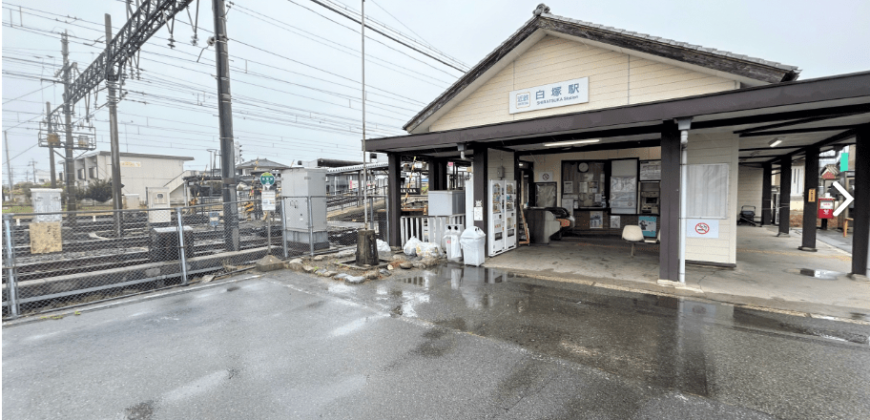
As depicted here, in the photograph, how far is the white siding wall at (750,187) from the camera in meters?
16.7

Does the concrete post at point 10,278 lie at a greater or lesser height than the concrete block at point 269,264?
greater

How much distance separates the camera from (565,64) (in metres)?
7.88

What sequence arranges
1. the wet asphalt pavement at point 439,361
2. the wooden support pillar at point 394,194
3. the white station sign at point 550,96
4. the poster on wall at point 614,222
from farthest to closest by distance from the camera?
the poster on wall at point 614,222, the wooden support pillar at point 394,194, the white station sign at point 550,96, the wet asphalt pavement at point 439,361

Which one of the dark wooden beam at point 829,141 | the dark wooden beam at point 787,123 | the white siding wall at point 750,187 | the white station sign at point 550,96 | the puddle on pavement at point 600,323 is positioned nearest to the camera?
the puddle on pavement at point 600,323

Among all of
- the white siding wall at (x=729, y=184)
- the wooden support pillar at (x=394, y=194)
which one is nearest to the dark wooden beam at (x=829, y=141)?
the white siding wall at (x=729, y=184)

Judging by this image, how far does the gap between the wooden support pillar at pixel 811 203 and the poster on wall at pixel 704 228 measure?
5.23 meters

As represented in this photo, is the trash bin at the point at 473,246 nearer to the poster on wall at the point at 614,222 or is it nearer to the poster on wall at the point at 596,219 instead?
the poster on wall at the point at 596,219

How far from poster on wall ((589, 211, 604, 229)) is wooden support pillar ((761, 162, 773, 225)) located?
Result: 29.0ft

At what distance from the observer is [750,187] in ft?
55.5

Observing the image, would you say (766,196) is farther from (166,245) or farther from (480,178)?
(166,245)

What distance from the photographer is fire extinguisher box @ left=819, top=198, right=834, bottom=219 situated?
1238 centimetres

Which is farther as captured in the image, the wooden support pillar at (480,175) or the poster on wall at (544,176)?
the poster on wall at (544,176)

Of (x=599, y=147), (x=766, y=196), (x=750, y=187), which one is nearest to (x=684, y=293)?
(x=599, y=147)

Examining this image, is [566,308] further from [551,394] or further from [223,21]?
[223,21]
